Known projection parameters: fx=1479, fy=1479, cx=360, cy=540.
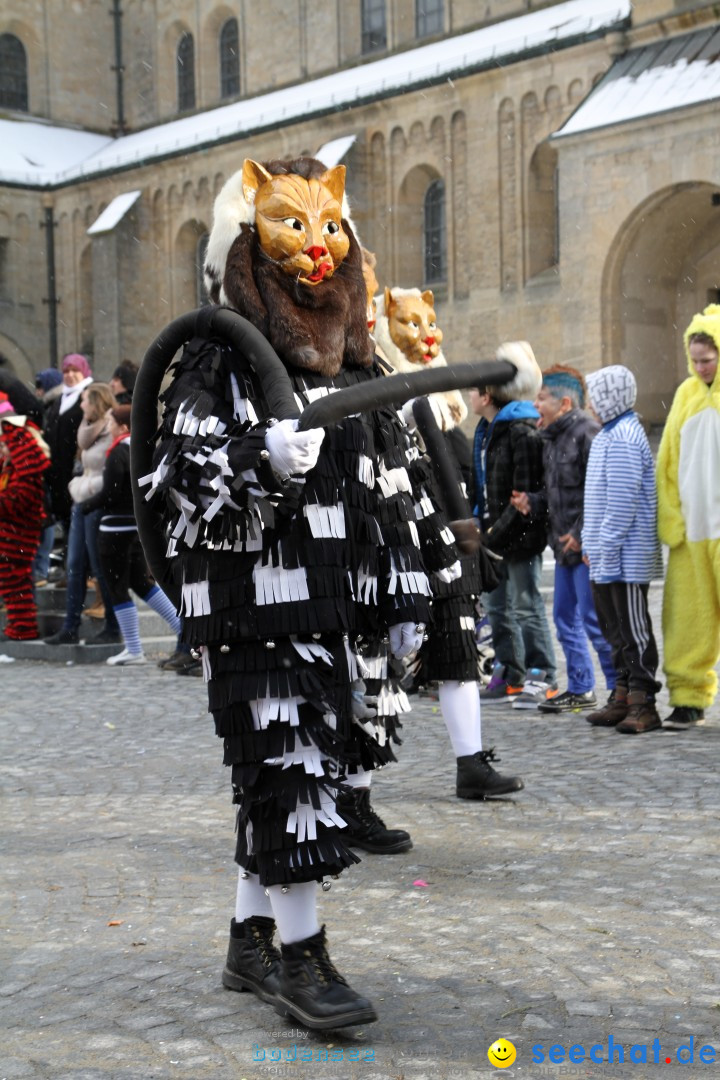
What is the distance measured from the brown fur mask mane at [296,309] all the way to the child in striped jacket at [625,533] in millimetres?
4013

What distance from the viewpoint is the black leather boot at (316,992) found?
3.57m

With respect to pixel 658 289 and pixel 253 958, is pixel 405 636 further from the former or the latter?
pixel 658 289

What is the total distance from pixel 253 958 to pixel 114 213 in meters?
35.5

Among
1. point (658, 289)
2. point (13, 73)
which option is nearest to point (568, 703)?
point (658, 289)

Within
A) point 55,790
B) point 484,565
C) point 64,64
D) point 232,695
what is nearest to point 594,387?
point 484,565

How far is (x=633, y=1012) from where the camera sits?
12.0ft

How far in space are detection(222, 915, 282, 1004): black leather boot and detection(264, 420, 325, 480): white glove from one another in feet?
4.19

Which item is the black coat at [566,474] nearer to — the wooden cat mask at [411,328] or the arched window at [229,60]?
the wooden cat mask at [411,328]

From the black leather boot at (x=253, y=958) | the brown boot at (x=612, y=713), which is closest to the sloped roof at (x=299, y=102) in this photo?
the brown boot at (x=612, y=713)

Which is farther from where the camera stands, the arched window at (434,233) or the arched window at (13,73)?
the arched window at (13,73)

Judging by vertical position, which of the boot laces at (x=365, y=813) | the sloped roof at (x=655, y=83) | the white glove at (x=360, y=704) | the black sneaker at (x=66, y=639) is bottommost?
the boot laces at (x=365, y=813)

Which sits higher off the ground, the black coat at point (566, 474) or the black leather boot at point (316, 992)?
the black coat at point (566, 474)

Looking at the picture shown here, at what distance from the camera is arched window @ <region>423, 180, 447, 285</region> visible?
30703 millimetres

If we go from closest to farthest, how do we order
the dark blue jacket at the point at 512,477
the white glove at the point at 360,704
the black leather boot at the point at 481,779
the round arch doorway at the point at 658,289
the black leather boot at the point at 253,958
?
the black leather boot at the point at 253,958, the white glove at the point at 360,704, the black leather boot at the point at 481,779, the dark blue jacket at the point at 512,477, the round arch doorway at the point at 658,289
